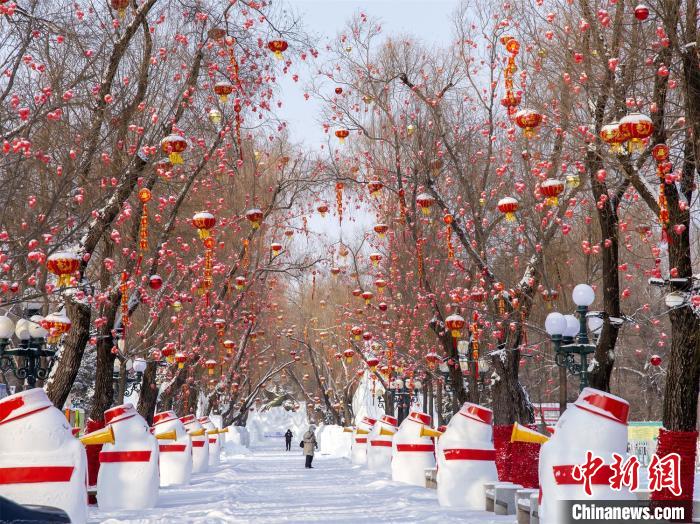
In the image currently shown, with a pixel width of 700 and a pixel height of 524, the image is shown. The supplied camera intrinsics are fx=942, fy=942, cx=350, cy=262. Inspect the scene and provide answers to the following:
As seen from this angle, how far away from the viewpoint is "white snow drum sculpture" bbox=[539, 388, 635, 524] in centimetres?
982

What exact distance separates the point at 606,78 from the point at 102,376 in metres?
12.3

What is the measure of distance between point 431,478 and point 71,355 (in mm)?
8481

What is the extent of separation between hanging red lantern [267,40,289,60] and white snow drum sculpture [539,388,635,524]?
9.86 m

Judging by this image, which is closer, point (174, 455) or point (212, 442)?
point (174, 455)

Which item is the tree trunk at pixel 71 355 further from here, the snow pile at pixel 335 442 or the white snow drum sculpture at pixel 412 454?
the snow pile at pixel 335 442

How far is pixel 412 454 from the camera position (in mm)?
21812

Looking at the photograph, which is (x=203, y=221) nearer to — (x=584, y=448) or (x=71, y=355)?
(x=71, y=355)

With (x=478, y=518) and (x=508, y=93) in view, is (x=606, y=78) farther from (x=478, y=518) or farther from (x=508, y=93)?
(x=478, y=518)

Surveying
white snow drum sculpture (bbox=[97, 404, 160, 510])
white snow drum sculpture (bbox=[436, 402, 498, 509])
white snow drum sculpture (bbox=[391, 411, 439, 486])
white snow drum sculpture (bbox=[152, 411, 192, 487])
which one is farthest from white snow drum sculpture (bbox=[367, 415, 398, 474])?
white snow drum sculpture (bbox=[97, 404, 160, 510])

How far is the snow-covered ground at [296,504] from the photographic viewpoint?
47.5 ft

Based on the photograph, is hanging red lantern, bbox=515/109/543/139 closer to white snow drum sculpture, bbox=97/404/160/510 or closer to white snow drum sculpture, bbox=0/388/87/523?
white snow drum sculpture, bbox=0/388/87/523

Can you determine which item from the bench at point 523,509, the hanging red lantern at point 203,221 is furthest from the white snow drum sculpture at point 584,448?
the hanging red lantern at point 203,221

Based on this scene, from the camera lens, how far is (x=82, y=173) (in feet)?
46.5

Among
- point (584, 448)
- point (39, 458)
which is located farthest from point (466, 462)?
point (39, 458)
